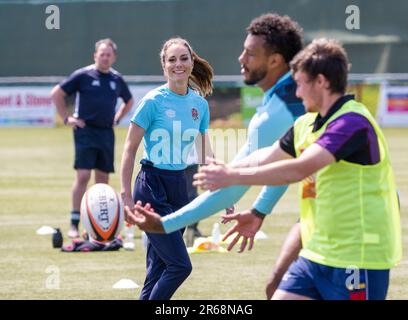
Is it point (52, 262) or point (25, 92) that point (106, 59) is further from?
point (25, 92)

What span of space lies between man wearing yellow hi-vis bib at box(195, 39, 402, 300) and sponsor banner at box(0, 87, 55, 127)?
3303 cm

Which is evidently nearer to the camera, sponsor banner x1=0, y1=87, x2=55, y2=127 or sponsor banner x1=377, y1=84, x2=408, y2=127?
sponsor banner x1=377, y1=84, x2=408, y2=127

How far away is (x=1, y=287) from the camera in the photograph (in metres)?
10.5

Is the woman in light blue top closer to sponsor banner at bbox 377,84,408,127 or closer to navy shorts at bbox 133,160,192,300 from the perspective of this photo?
A: navy shorts at bbox 133,160,192,300

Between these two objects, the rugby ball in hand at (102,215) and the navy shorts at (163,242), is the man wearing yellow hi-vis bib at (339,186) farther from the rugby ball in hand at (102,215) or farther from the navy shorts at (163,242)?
the rugby ball in hand at (102,215)

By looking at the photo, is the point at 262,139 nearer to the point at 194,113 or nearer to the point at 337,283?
the point at 337,283

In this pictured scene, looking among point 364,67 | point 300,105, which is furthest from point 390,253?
point 364,67

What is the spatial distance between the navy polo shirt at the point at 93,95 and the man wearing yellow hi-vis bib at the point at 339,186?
8725 millimetres

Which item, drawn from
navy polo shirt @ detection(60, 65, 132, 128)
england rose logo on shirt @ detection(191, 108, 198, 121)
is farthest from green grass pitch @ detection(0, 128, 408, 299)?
england rose logo on shirt @ detection(191, 108, 198, 121)

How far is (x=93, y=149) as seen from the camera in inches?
566

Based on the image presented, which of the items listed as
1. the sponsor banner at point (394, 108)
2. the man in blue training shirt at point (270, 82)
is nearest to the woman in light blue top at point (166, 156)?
the man in blue training shirt at point (270, 82)

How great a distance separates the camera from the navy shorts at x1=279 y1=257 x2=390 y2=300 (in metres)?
5.70
